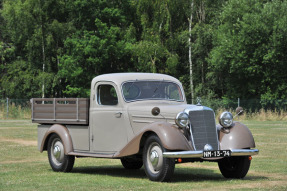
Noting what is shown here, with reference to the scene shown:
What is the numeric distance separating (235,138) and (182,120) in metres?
1.28

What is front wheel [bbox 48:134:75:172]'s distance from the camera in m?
14.1

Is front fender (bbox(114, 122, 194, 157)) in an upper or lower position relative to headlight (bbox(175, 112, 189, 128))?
lower

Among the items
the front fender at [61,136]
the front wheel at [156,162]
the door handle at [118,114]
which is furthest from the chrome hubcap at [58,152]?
the front wheel at [156,162]

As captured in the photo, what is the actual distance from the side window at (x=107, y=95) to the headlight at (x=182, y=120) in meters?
2.07

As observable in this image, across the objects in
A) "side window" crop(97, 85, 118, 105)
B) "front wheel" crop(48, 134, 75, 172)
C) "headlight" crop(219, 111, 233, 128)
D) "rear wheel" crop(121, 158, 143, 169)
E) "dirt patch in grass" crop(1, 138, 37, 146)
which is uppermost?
"side window" crop(97, 85, 118, 105)

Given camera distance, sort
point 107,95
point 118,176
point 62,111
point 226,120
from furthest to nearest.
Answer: point 62,111 < point 107,95 < point 118,176 < point 226,120

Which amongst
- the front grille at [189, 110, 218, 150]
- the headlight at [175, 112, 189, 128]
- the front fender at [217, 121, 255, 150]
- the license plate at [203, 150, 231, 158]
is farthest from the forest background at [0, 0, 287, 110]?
the headlight at [175, 112, 189, 128]

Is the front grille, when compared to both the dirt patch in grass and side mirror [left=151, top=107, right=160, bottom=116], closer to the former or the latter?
side mirror [left=151, top=107, right=160, bottom=116]

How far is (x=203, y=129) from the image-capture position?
1191cm

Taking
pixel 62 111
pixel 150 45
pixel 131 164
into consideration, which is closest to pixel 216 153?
pixel 131 164

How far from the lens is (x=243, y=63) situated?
54.5 metres

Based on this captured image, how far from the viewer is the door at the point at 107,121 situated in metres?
13.0

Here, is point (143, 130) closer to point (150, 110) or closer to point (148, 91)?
point (150, 110)

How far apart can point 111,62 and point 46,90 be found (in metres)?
7.71
